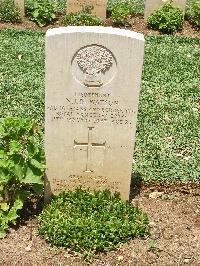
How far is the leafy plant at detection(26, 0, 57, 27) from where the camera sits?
10828 mm

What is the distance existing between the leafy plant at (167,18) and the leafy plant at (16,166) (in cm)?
622

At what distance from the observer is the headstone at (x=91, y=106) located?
4.79m

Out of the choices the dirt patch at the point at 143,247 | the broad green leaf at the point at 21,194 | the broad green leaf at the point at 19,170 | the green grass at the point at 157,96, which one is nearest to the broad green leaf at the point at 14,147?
the broad green leaf at the point at 19,170

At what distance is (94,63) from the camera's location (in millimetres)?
4879

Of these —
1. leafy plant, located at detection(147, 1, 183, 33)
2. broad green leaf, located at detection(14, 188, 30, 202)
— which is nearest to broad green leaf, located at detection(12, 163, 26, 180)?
broad green leaf, located at detection(14, 188, 30, 202)

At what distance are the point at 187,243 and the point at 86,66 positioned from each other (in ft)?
6.38

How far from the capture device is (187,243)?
539 centimetres

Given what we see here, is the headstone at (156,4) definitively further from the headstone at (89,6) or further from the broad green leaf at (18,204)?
the broad green leaf at (18,204)

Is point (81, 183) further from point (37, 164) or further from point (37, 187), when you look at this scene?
point (37, 164)

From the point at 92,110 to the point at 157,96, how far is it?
3359 mm

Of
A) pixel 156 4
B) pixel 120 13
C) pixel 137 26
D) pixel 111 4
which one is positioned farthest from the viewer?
pixel 111 4

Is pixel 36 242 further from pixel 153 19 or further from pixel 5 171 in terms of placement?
pixel 153 19

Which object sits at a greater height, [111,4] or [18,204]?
[111,4]

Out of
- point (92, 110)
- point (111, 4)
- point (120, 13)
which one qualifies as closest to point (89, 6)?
point (120, 13)
